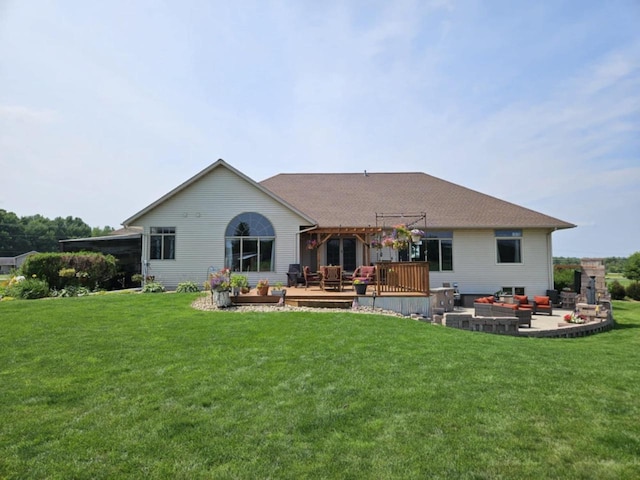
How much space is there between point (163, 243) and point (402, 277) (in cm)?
1027

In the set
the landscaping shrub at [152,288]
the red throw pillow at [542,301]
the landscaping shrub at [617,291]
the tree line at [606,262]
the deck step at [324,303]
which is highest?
the tree line at [606,262]

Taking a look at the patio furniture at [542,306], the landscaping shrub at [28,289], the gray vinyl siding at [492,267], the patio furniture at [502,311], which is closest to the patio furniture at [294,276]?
the gray vinyl siding at [492,267]

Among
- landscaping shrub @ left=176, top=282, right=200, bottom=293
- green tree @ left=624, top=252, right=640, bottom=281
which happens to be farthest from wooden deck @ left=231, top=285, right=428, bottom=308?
green tree @ left=624, top=252, right=640, bottom=281

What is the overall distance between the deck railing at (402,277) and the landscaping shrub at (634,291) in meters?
17.0

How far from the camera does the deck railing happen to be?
10.4m

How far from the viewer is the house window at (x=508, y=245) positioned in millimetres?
15195

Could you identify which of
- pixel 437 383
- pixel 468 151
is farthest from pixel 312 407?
pixel 468 151

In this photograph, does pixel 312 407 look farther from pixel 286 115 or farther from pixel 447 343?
pixel 286 115

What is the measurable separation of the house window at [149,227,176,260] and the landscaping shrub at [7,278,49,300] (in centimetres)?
382

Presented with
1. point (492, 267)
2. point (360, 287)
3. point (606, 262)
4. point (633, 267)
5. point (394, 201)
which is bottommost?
point (360, 287)

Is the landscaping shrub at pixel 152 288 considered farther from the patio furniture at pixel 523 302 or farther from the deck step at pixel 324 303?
the patio furniture at pixel 523 302

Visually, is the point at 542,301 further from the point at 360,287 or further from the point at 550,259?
the point at 360,287

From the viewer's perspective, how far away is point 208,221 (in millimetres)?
14977

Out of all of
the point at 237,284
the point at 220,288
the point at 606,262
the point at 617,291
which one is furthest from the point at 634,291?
the point at 220,288
